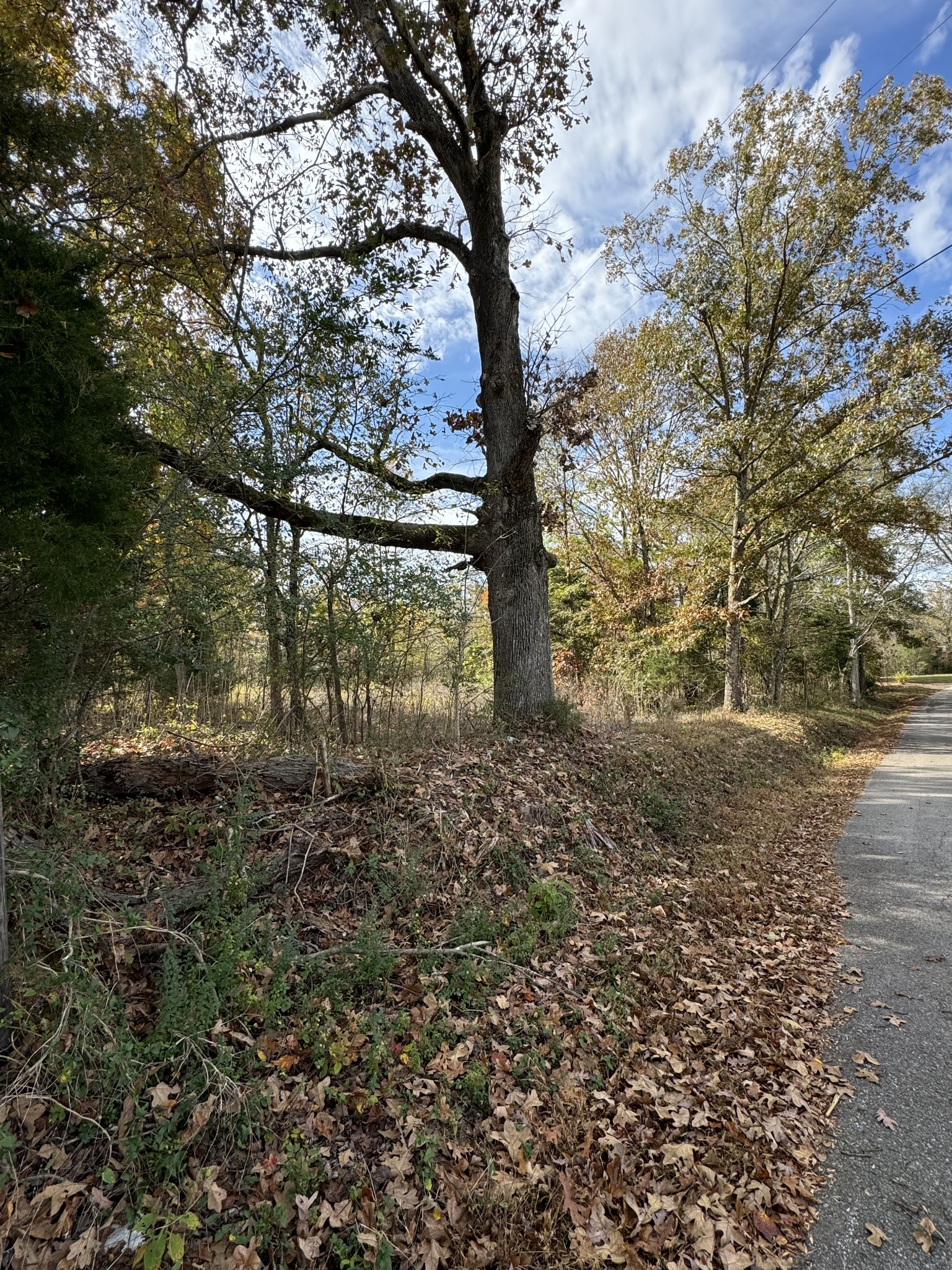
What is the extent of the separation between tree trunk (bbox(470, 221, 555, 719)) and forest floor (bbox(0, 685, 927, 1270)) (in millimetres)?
2566

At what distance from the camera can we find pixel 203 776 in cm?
399

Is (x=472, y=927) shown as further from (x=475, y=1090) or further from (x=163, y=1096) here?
(x=163, y=1096)

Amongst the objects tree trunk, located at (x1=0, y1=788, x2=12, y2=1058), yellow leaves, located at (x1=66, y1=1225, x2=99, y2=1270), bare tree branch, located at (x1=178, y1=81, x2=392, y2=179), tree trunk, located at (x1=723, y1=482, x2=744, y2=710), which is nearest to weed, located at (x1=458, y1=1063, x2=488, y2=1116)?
yellow leaves, located at (x1=66, y1=1225, x2=99, y2=1270)

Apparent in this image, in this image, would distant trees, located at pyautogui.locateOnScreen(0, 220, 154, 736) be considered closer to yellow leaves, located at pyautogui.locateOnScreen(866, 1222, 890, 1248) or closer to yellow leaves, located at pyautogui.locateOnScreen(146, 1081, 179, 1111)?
yellow leaves, located at pyautogui.locateOnScreen(146, 1081, 179, 1111)

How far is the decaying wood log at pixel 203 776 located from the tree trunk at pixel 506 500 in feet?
9.95

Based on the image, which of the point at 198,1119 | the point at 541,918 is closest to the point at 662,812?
the point at 541,918

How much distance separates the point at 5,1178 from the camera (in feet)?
6.07

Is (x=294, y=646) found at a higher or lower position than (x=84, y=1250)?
higher

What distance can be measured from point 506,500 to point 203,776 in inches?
185

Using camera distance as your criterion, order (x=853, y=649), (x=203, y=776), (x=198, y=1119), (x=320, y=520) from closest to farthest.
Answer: (x=198, y=1119) < (x=203, y=776) < (x=320, y=520) < (x=853, y=649)

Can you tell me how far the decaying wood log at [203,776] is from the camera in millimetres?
3873

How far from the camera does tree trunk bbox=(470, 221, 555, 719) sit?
6949mm

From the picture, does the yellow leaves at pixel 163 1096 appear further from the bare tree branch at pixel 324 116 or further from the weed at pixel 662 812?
the bare tree branch at pixel 324 116

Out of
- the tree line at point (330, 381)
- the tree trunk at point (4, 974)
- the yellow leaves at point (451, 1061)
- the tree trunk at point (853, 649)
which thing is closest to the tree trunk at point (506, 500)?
the tree line at point (330, 381)
